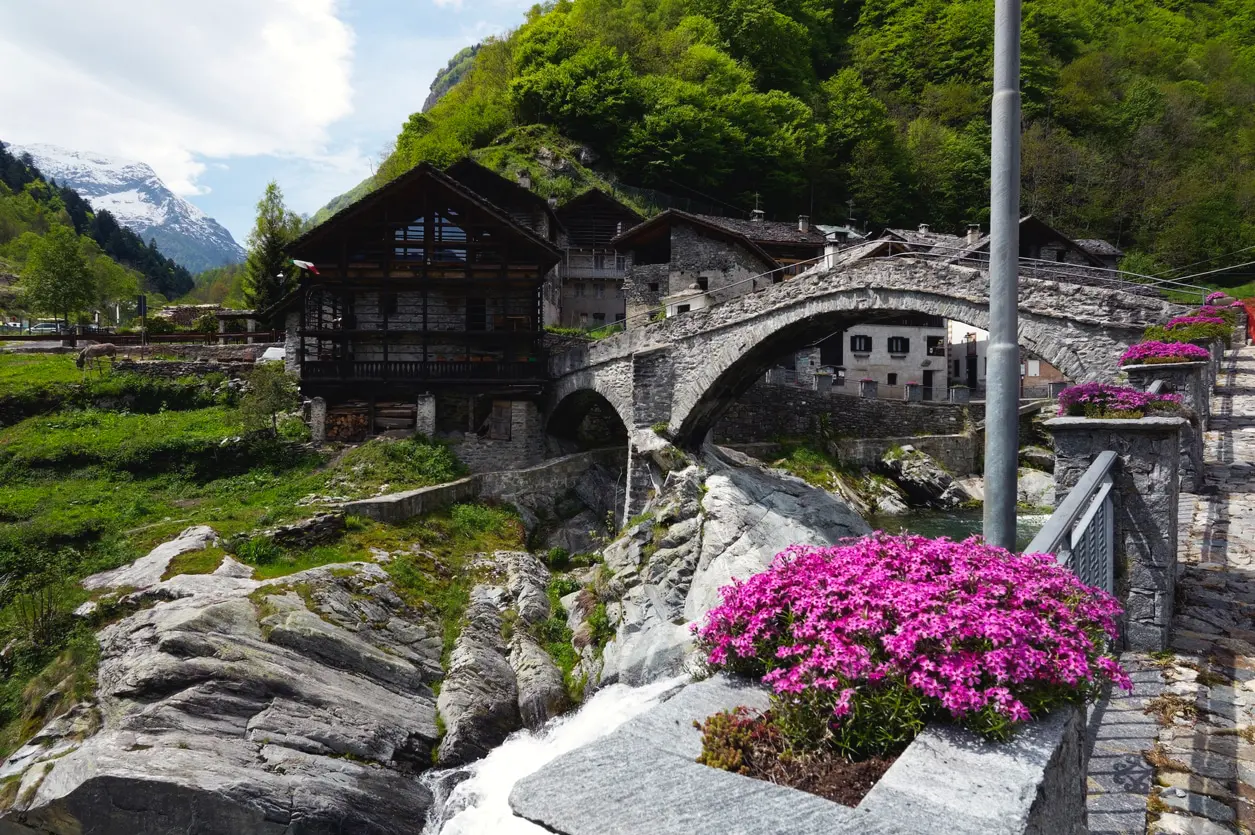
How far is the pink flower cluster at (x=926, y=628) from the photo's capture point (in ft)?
9.28

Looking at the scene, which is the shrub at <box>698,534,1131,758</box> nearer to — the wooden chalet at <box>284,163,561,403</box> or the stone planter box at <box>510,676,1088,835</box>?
the stone planter box at <box>510,676,1088,835</box>

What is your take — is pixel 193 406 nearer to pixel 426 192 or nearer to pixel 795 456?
pixel 426 192

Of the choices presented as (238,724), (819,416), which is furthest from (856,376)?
(238,724)

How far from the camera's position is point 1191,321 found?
44.9 feet

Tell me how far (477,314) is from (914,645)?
24.4 m

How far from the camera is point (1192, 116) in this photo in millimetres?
54312

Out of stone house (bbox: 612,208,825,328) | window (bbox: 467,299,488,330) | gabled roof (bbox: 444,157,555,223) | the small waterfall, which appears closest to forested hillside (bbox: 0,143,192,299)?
gabled roof (bbox: 444,157,555,223)

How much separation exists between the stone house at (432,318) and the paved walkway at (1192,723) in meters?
19.8

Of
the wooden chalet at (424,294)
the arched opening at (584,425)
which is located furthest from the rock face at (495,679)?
the wooden chalet at (424,294)

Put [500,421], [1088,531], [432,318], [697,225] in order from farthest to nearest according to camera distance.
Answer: [697,225], [432,318], [500,421], [1088,531]

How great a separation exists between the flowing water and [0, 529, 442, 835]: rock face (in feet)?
59.3

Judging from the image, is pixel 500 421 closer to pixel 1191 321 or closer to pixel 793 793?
pixel 1191 321

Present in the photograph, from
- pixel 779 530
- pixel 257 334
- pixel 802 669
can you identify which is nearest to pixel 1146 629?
pixel 802 669

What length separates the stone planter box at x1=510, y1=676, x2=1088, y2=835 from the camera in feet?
7.20
